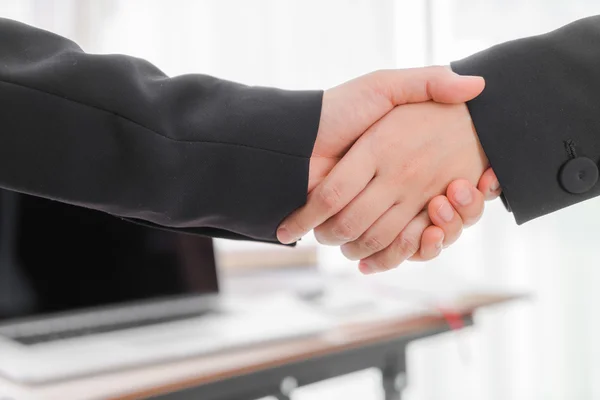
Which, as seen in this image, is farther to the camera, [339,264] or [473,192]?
[339,264]

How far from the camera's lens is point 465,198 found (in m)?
0.84

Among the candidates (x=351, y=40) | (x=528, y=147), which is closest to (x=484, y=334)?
(x=351, y=40)

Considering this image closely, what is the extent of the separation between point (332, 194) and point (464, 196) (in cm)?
21

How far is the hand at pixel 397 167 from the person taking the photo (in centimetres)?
79

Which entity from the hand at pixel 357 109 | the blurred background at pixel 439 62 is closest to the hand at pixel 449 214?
the hand at pixel 357 109

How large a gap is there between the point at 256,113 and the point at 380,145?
0.62ft

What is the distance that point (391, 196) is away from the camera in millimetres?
819

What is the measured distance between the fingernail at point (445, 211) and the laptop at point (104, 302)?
369 mm

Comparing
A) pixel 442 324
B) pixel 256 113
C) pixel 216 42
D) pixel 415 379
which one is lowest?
pixel 415 379

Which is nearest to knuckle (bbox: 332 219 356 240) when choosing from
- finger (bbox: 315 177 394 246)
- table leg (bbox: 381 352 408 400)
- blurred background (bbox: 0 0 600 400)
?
finger (bbox: 315 177 394 246)

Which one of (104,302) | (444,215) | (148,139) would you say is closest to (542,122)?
(444,215)

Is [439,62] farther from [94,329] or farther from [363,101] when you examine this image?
[94,329]

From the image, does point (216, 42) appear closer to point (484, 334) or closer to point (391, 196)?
point (391, 196)

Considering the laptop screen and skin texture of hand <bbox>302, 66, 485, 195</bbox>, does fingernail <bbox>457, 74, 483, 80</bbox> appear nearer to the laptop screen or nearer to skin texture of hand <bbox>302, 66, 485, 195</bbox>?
skin texture of hand <bbox>302, 66, 485, 195</bbox>
